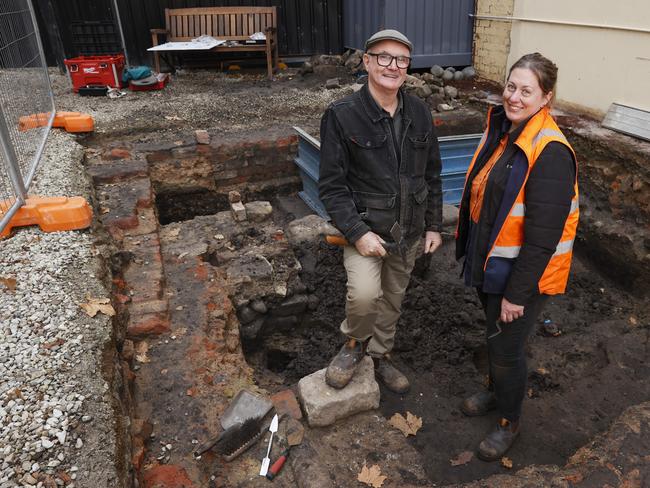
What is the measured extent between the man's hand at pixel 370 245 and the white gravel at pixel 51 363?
1.46 metres

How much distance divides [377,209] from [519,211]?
2.49 ft

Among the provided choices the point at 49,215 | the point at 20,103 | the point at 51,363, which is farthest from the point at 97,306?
the point at 20,103

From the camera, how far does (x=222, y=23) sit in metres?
9.84

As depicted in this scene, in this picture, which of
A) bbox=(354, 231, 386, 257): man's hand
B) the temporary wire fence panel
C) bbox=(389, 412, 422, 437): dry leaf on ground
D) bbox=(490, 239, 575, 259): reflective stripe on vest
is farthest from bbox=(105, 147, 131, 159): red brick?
bbox=(490, 239, 575, 259): reflective stripe on vest

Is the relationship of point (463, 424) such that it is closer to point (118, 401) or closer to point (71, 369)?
point (118, 401)

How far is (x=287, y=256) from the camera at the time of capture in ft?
15.2

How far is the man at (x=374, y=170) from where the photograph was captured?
2531 millimetres

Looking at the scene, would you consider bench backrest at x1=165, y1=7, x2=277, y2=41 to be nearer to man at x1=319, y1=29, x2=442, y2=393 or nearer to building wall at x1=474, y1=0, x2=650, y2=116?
building wall at x1=474, y1=0, x2=650, y2=116

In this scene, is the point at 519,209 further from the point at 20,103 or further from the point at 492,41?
the point at 492,41

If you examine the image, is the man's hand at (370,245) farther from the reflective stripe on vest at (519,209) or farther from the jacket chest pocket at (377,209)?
the reflective stripe on vest at (519,209)

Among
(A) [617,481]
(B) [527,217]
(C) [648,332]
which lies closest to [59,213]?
(B) [527,217]

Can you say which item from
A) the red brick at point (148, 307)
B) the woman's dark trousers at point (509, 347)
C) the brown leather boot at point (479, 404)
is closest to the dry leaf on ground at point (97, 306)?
the red brick at point (148, 307)

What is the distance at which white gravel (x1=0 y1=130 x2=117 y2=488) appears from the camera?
1.88 meters

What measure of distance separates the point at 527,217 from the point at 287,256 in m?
2.75
